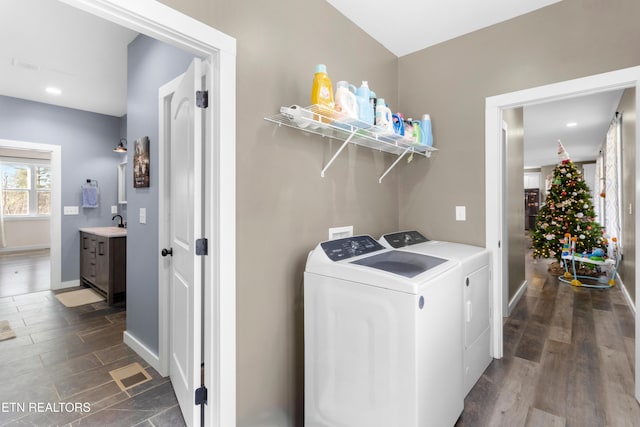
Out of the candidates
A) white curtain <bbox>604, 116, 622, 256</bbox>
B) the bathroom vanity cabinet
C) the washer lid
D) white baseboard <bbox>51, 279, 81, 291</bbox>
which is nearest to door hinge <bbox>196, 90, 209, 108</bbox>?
the washer lid

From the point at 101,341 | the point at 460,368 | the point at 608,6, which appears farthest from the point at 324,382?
the point at 608,6

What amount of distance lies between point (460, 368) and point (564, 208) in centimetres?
509

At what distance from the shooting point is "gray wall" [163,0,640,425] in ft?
5.09

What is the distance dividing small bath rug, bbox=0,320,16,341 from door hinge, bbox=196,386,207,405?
2469 millimetres

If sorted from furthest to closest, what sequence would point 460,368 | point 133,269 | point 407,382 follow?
point 133,269
point 460,368
point 407,382

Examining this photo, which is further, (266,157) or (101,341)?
(101,341)

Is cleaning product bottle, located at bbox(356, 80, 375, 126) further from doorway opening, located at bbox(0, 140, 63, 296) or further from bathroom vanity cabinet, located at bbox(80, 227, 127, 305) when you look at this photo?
doorway opening, located at bbox(0, 140, 63, 296)

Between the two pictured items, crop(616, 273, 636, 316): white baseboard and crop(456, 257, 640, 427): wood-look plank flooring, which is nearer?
crop(456, 257, 640, 427): wood-look plank flooring

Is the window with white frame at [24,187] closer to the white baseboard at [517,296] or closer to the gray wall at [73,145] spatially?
the gray wall at [73,145]

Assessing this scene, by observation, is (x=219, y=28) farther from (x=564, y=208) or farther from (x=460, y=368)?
(x=564, y=208)

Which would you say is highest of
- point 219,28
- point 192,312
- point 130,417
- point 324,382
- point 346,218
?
point 219,28

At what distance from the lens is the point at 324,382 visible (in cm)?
156

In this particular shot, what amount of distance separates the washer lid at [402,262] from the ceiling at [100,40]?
1634mm

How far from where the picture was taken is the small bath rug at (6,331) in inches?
108
